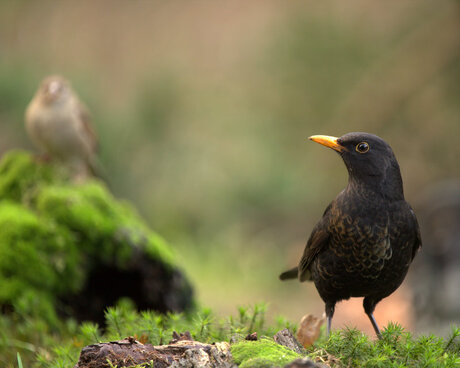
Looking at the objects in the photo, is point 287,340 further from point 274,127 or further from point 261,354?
point 274,127

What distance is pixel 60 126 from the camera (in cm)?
630

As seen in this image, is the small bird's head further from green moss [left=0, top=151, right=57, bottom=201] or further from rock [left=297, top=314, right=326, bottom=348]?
rock [left=297, top=314, right=326, bottom=348]

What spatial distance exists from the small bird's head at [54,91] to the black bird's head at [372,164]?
3.88 meters

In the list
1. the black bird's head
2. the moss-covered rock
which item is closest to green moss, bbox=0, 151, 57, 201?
the moss-covered rock

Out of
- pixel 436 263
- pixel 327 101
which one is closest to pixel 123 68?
pixel 327 101

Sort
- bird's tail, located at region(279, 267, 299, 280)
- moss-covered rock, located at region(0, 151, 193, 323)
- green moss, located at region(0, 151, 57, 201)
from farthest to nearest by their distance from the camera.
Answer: green moss, located at region(0, 151, 57, 201) < moss-covered rock, located at region(0, 151, 193, 323) < bird's tail, located at region(279, 267, 299, 280)

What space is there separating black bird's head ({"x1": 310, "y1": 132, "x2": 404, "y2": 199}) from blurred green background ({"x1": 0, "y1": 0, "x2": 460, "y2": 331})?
5.32m

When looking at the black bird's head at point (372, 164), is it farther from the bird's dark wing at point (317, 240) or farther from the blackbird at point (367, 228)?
the bird's dark wing at point (317, 240)

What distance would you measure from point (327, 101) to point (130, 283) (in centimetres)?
706

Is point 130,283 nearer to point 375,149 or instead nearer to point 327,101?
point 375,149

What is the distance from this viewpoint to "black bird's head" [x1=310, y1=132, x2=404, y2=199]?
3463 mm

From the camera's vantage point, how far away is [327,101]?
11.3 metres

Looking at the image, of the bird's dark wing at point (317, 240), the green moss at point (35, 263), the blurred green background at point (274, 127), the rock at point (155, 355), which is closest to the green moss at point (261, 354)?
the rock at point (155, 355)

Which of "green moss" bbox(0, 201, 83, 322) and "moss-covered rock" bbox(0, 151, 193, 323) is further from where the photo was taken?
"moss-covered rock" bbox(0, 151, 193, 323)
